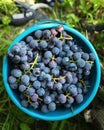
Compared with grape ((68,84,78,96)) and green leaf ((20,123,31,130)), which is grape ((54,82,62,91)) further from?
green leaf ((20,123,31,130))

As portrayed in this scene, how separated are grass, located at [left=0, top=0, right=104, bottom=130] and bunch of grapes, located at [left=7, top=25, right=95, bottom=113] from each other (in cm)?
26

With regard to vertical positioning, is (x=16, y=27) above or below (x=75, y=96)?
above

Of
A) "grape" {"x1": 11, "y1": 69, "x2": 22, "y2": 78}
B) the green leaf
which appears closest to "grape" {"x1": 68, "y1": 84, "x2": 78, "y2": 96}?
"grape" {"x1": 11, "y1": 69, "x2": 22, "y2": 78}

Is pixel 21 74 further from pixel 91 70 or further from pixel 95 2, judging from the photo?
pixel 95 2

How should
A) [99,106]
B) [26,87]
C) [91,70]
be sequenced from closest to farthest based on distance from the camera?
[26,87] < [91,70] < [99,106]

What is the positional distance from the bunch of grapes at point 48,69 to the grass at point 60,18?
258 millimetres

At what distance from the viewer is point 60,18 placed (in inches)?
79.6

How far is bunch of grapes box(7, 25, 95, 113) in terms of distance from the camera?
1504 millimetres

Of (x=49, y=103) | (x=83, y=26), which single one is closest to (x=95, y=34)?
(x=83, y=26)

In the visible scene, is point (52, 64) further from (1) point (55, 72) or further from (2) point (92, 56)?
(2) point (92, 56)

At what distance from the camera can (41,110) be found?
1.57m

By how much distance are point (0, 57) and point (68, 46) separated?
1.49 ft

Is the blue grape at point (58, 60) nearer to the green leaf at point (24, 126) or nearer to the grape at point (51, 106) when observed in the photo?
the grape at point (51, 106)

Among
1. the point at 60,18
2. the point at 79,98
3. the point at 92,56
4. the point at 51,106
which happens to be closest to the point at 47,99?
the point at 51,106
